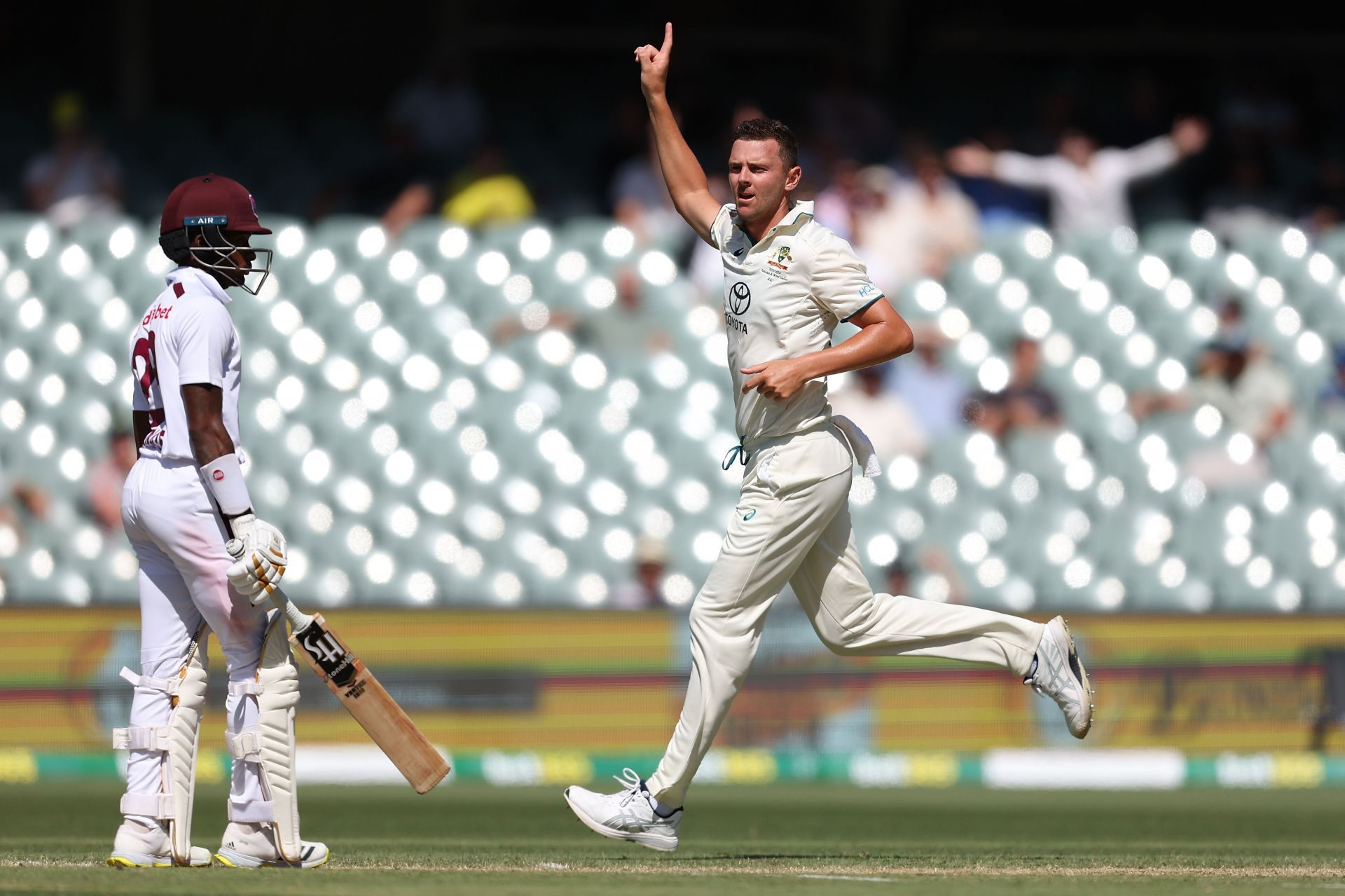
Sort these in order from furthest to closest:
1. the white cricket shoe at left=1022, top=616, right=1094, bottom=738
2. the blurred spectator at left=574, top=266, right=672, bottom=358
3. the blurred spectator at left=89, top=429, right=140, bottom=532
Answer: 1. the blurred spectator at left=574, top=266, right=672, bottom=358
2. the blurred spectator at left=89, top=429, right=140, bottom=532
3. the white cricket shoe at left=1022, top=616, right=1094, bottom=738

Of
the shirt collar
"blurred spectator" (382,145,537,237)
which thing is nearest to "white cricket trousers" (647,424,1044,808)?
the shirt collar

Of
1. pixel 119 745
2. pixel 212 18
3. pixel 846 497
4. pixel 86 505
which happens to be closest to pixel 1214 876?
pixel 846 497

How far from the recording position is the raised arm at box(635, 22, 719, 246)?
19.5 feet

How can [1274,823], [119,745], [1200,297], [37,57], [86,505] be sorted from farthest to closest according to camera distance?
[37,57] → [1200,297] → [86,505] → [1274,823] → [119,745]

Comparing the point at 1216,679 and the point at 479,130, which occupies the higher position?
the point at 479,130

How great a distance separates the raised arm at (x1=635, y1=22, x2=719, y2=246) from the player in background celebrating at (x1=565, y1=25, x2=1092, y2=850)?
7.1 inches

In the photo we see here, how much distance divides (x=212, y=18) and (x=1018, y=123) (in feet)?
21.5

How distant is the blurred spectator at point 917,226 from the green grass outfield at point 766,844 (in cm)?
403

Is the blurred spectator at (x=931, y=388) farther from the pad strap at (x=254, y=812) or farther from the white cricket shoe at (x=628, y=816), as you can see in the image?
the pad strap at (x=254, y=812)

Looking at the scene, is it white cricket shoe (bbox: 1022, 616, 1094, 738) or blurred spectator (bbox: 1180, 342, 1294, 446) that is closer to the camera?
white cricket shoe (bbox: 1022, 616, 1094, 738)

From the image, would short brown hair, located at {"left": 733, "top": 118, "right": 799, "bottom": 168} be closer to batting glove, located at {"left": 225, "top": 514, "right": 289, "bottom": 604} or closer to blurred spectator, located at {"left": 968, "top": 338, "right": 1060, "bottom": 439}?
batting glove, located at {"left": 225, "top": 514, "right": 289, "bottom": 604}

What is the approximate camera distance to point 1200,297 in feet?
41.4

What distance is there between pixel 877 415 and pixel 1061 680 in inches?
234

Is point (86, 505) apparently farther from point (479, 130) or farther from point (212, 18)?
point (212, 18)
